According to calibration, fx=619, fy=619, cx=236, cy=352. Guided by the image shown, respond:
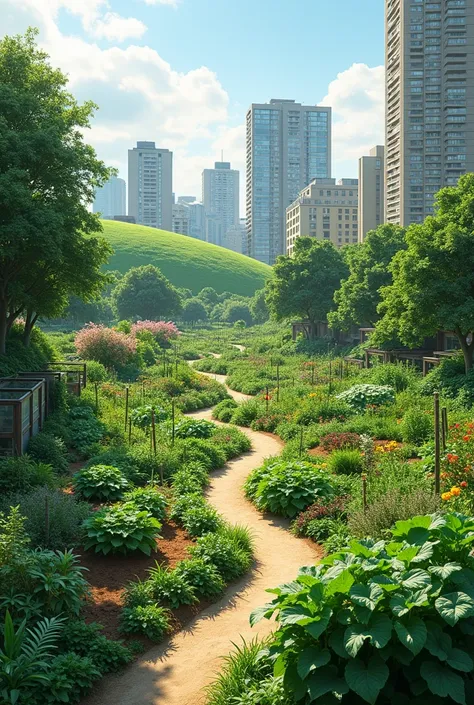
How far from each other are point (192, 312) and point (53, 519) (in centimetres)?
8734

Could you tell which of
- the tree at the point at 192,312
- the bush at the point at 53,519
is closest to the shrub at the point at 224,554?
the bush at the point at 53,519

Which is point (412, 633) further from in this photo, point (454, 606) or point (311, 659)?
point (311, 659)

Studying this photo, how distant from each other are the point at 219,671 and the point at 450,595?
9.67 feet

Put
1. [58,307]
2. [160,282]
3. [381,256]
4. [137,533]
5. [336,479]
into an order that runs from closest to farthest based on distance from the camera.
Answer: [137,533] → [336,479] → [58,307] → [381,256] → [160,282]

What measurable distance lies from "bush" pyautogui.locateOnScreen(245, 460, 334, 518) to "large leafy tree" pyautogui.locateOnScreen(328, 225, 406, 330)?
91.0 feet

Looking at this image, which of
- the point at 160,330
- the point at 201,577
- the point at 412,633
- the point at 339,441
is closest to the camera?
the point at 412,633

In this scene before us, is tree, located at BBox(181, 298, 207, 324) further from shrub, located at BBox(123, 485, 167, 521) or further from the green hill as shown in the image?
shrub, located at BBox(123, 485, 167, 521)

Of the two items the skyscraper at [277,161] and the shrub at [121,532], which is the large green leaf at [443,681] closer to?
the shrub at [121,532]

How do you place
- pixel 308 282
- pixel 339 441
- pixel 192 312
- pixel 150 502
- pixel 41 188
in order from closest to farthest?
pixel 150 502, pixel 339 441, pixel 41 188, pixel 308 282, pixel 192 312

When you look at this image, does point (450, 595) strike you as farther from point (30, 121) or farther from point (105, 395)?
point (30, 121)

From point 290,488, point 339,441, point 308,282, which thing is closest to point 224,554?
point 290,488

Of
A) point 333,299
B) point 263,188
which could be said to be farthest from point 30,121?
point 263,188

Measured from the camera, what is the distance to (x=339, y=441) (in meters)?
16.0

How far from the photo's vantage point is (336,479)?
12.6 metres
